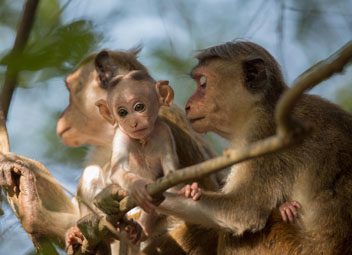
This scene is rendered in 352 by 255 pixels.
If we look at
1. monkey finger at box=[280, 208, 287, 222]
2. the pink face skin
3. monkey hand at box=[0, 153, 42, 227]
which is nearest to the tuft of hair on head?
the pink face skin

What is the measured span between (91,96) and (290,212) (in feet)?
10.6

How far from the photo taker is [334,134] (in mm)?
7141

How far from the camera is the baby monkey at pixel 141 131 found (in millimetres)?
7023

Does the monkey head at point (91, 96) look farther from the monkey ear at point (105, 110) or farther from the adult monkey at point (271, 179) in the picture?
the adult monkey at point (271, 179)

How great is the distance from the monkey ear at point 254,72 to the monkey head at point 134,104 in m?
0.95

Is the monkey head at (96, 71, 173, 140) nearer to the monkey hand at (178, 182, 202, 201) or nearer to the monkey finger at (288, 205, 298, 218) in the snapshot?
the monkey hand at (178, 182, 202, 201)

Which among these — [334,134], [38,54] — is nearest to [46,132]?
[334,134]

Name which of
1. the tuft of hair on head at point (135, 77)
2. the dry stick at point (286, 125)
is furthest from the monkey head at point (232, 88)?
the dry stick at point (286, 125)

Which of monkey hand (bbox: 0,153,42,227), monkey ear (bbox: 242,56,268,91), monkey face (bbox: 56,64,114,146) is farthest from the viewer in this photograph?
monkey face (bbox: 56,64,114,146)

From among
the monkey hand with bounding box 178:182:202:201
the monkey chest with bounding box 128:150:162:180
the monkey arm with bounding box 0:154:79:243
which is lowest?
the monkey arm with bounding box 0:154:79:243

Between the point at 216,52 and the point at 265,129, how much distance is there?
1068 millimetres

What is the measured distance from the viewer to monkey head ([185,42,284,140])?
749 centimetres

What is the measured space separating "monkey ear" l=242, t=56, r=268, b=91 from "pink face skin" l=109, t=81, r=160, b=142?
1049 mm

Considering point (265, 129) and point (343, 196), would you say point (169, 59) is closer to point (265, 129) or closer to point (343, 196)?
point (265, 129)
